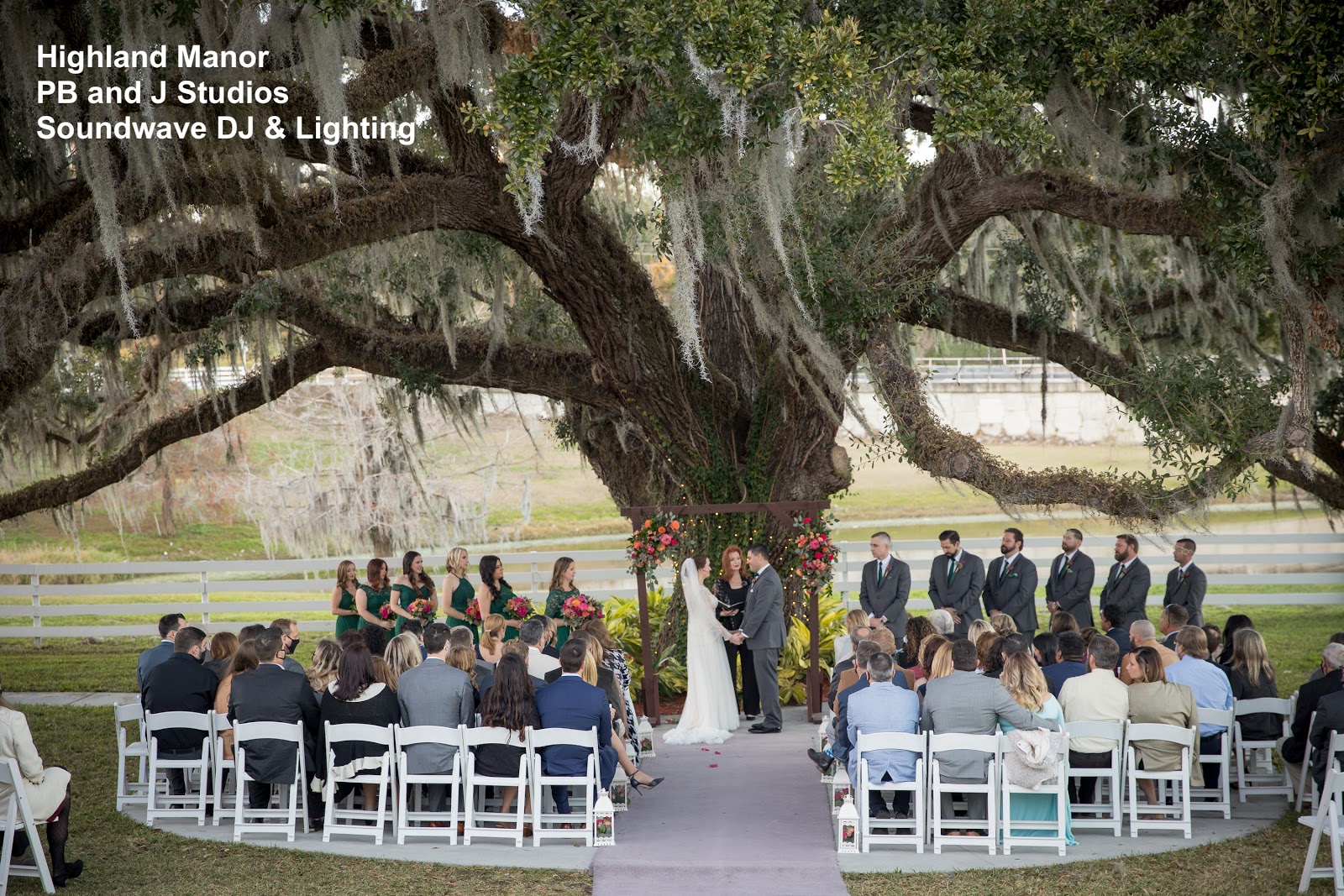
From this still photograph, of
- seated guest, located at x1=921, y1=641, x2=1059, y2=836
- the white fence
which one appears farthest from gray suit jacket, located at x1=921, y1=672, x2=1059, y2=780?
the white fence

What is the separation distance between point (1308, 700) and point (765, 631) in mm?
3795

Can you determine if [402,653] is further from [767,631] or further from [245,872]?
[767,631]

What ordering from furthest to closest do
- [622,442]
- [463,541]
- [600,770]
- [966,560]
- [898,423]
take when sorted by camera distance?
[463,541] < [622,442] < [966,560] < [898,423] < [600,770]

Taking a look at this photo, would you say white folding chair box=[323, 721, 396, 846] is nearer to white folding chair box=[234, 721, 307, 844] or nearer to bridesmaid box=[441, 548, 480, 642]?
white folding chair box=[234, 721, 307, 844]

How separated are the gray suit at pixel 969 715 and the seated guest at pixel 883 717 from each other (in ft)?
0.39

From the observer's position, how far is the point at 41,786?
585 centimetres

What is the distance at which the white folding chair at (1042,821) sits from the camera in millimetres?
6195

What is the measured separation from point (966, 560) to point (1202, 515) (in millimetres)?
2139

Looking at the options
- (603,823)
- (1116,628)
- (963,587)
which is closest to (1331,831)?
(603,823)

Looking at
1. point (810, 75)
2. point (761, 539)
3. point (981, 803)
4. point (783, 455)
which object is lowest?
point (981, 803)

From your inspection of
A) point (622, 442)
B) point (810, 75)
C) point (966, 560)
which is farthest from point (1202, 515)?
point (622, 442)

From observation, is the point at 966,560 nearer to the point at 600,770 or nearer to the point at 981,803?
the point at 981,803

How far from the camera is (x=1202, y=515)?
28.5 feet

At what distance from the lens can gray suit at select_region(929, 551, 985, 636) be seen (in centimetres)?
1025
